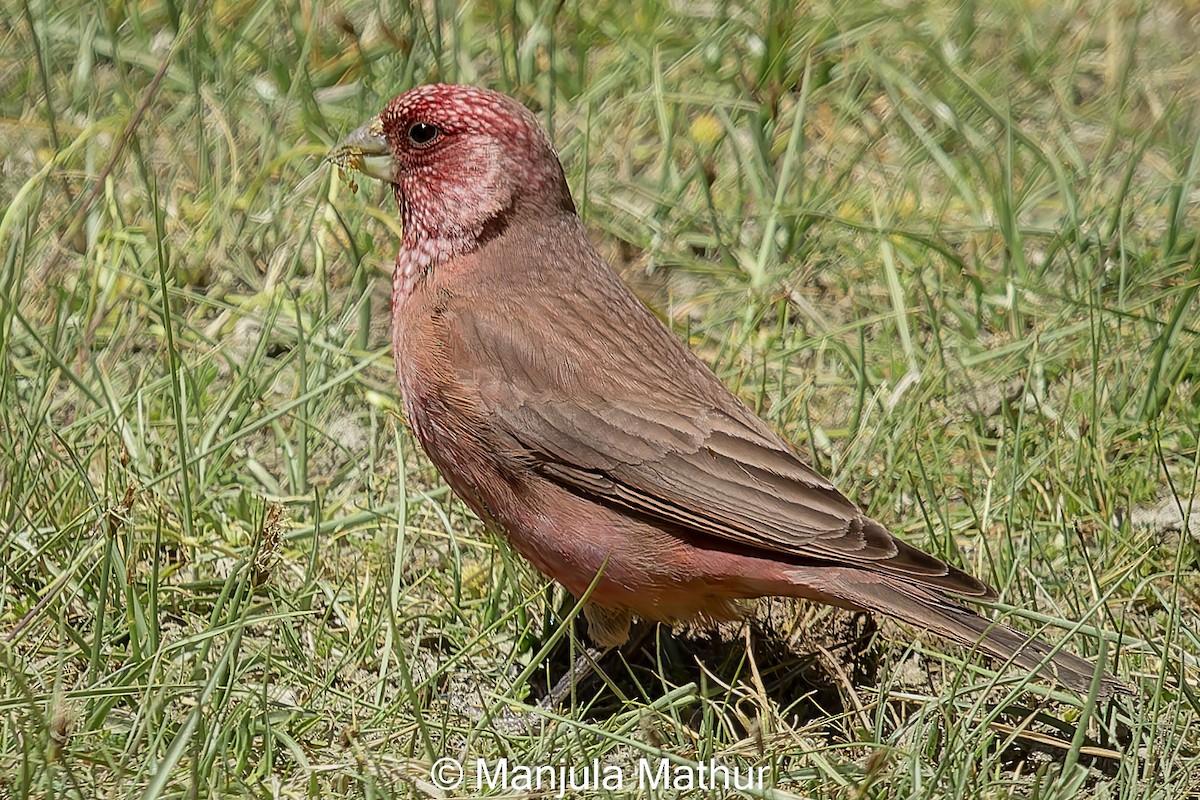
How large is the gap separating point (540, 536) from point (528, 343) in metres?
0.53

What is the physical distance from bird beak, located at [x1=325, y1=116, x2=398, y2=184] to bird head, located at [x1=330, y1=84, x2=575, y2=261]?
42 mm

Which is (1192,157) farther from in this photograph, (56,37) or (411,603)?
(56,37)

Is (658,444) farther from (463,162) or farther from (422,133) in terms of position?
(422,133)

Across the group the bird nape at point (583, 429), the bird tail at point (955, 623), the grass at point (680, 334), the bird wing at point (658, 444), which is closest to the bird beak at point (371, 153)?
the bird nape at point (583, 429)

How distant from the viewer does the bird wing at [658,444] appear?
3949 mm

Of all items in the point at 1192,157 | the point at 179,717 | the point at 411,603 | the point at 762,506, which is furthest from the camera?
the point at 1192,157

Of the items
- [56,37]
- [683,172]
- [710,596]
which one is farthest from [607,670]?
[56,37]

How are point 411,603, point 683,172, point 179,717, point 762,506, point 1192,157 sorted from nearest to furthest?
point 179,717 < point 762,506 < point 411,603 < point 1192,157 < point 683,172

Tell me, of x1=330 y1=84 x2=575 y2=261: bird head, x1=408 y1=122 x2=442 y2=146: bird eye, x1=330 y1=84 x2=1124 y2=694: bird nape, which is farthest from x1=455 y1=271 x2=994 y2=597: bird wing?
x1=408 y1=122 x2=442 y2=146: bird eye

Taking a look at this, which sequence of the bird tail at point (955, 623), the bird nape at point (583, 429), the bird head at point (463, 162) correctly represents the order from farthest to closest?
the bird head at point (463, 162), the bird nape at point (583, 429), the bird tail at point (955, 623)

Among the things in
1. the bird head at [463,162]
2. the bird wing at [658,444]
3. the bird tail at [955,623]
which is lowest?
the bird tail at [955,623]

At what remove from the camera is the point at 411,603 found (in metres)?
4.37

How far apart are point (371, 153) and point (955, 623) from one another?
212 centimetres

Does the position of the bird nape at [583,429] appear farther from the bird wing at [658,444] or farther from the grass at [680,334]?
the grass at [680,334]
